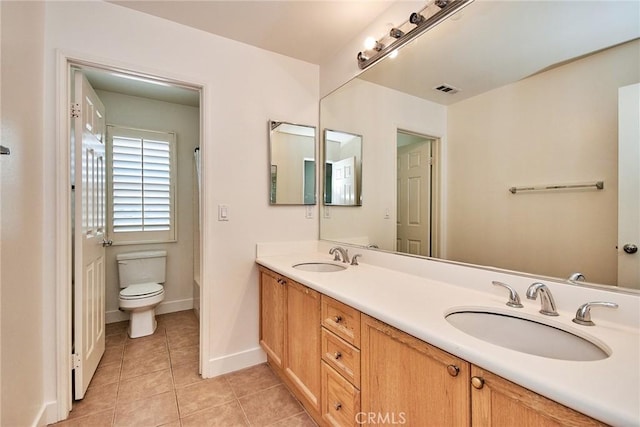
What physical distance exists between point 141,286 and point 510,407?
122 inches

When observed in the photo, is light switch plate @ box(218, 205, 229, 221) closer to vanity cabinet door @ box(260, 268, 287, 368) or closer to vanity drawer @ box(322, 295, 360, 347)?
vanity cabinet door @ box(260, 268, 287, 368)

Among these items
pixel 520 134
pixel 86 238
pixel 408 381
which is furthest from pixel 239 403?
pixel 520 134

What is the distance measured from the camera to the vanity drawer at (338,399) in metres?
1.15

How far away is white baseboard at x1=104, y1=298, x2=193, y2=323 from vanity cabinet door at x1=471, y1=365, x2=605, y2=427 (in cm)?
327

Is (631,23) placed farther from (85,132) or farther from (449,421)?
(85,132)

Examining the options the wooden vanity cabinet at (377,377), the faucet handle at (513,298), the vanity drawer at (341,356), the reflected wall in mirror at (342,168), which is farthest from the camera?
the reflected wall in mirror at (342,168)

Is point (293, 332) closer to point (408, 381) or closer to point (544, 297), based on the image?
point (408, 381)

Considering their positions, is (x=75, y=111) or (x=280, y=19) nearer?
(x=75, y=111)

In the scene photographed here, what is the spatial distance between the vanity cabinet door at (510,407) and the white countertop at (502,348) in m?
0.03

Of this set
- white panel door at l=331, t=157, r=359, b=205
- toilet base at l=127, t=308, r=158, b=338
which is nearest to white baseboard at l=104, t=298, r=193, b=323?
toilet base at l=127, t=308, r=158, b=338

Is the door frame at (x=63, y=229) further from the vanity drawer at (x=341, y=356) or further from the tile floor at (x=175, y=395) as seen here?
the vanity drawer at (x=341, y=356)

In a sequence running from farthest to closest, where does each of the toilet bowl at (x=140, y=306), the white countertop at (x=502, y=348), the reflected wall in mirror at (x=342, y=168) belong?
the toilet bowl at (x=140, y=306), the reflected wall in mirror at (x=342, y=168), the white countertop at (x=502, y=348)

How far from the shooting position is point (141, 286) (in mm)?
2787

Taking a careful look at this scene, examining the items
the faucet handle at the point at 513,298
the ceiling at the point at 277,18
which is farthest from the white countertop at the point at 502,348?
the ceiling at the point at 277,18
